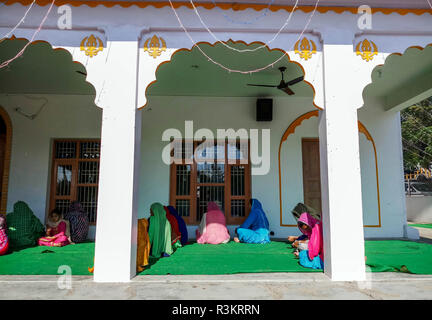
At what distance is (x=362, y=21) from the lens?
3613 mm

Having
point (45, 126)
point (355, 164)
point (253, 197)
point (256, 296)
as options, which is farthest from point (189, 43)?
point (45, 126)

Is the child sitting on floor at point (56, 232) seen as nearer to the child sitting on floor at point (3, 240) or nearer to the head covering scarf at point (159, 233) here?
the child sitting on floor at point (3, 240)

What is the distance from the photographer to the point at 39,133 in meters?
6.43

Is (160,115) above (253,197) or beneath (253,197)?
Result: above

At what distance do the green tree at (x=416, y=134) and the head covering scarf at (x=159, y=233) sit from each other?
15162 mm

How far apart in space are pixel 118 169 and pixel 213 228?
2883 mm

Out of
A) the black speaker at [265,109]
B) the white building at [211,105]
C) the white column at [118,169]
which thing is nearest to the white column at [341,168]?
the white building at [211,105]

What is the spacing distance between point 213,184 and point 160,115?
1790 millimetres

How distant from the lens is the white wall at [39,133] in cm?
625

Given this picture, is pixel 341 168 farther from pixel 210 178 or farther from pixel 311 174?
pixel 210 178

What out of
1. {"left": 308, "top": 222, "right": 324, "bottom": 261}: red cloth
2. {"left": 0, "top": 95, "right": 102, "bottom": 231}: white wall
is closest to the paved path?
{"left": 308, "top": 222, "right": 324, "bottom": 261}: red cloth
